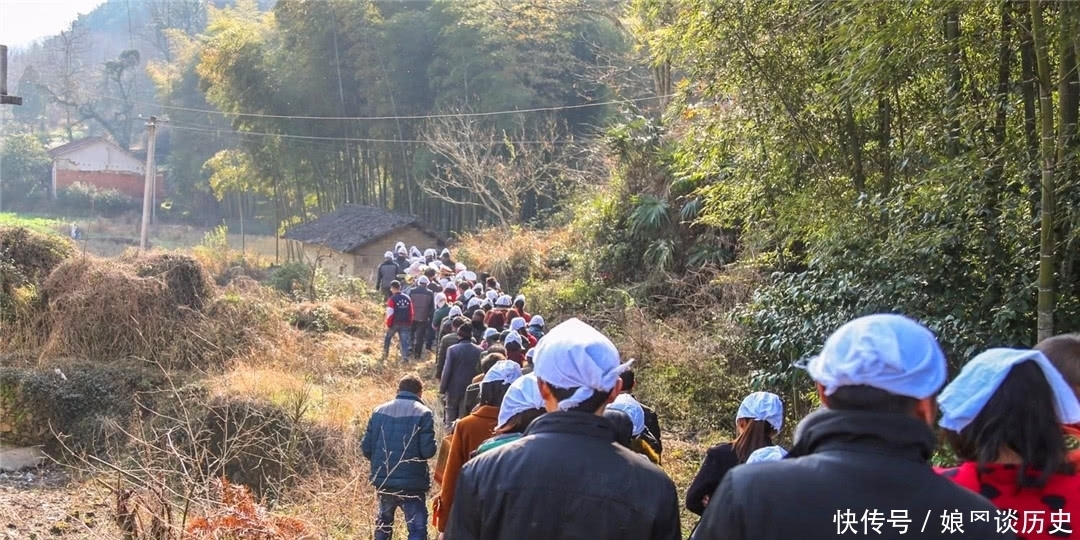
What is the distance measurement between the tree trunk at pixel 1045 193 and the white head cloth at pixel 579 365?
138 inches

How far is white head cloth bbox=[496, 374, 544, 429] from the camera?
A: 4039 mm

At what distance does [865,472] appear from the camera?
6.41 ft

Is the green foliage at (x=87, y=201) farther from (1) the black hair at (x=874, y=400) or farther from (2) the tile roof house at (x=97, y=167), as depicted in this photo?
(1) the black hair at (x=874, y=400)

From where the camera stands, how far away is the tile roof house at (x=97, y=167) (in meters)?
49.8

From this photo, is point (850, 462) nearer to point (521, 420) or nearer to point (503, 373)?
point (521, 420)

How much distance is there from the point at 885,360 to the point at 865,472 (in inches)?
9.4

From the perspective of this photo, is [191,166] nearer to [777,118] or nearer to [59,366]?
[59,366]

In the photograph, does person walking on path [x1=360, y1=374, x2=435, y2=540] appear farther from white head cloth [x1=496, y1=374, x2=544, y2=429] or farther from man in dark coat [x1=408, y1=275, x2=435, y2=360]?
man in dark coat [x1=408, y1=275, x2=435, y2=360]

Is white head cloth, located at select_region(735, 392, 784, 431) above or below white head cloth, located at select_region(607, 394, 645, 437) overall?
above

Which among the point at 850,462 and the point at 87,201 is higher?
the point at 850,462

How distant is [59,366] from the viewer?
13477mm

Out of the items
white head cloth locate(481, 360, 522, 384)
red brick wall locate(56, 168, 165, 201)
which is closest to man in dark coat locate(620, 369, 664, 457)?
white head cloth locate(481, 360, 522, 384)

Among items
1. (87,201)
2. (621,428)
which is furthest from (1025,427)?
(87,201)

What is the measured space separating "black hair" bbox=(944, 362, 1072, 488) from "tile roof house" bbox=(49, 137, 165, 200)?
51.6 m
